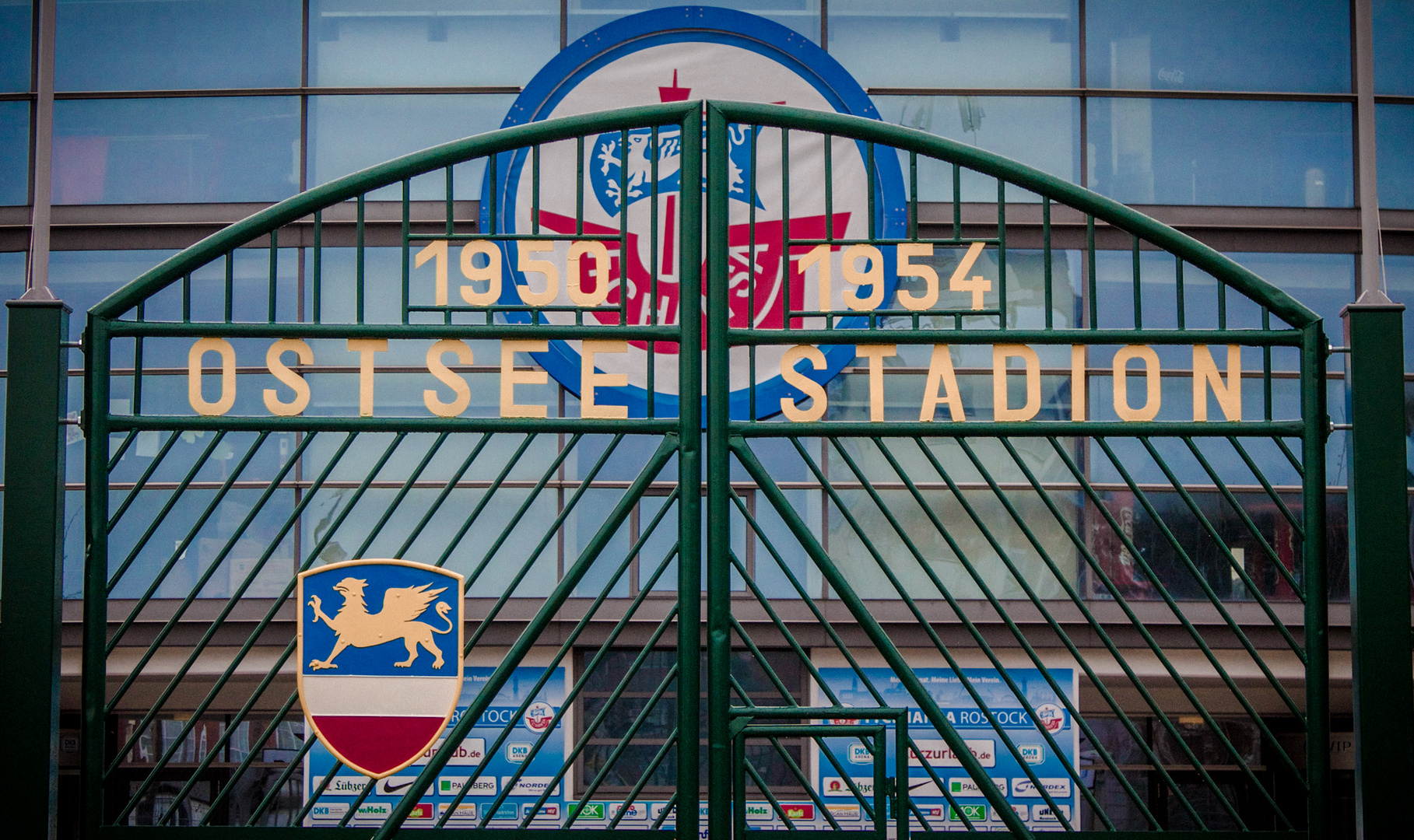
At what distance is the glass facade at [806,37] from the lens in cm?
749

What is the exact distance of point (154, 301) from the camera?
780 cm

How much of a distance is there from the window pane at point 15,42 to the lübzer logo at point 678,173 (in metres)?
4.15

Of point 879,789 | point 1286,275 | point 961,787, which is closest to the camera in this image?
point 879,789

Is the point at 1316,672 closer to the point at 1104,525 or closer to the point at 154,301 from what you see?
the point at 1104,525

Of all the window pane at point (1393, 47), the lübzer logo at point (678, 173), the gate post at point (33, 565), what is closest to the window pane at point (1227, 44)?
the window pane at point (1393, 47)

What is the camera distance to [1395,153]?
770 centimetres

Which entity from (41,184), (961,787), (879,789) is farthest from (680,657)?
(41,184)

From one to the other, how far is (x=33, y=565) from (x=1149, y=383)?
399 centimetres

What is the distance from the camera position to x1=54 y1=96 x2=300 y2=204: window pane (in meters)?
7.67

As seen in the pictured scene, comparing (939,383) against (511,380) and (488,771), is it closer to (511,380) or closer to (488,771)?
(511,380)

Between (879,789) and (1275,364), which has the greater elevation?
(1275,364)

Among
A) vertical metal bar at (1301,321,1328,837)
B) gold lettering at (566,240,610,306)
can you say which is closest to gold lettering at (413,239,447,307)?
gold lettering at (566,240,610,306)

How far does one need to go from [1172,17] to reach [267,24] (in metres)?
7.36

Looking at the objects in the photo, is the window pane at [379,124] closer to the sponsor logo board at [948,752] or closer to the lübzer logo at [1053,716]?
the sponsor logo board at [948,752]
